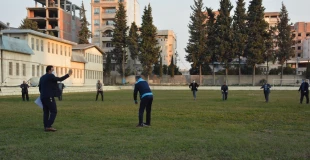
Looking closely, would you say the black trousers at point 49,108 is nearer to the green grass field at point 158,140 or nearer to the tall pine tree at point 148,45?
the green grass field at point 158,140

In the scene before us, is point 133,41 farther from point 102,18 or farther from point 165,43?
point 165,43

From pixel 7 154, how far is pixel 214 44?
229 feet

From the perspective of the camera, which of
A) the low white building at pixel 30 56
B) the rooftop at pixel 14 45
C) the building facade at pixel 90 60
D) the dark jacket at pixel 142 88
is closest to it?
the dark jacket at pixel 142 88

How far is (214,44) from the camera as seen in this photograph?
2945 inches

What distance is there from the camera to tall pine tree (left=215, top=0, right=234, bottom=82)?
72.4m

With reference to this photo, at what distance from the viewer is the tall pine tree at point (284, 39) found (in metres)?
74.8

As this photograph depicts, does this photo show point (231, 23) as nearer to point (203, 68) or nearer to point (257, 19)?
point (257, 19)

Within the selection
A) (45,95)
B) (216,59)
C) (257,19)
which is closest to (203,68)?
(216,59)

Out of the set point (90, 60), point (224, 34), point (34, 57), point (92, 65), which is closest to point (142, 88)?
point (34, 57)

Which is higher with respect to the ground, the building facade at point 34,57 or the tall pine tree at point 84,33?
the tall pine tree at point 84,33

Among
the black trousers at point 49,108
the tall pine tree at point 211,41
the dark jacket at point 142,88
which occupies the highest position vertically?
the tall pine tree at point 211,41

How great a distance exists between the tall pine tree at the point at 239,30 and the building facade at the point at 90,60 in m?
29.5

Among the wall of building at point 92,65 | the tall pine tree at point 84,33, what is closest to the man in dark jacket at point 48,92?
the wall of building at point 92,65

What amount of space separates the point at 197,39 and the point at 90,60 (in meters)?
23.9
